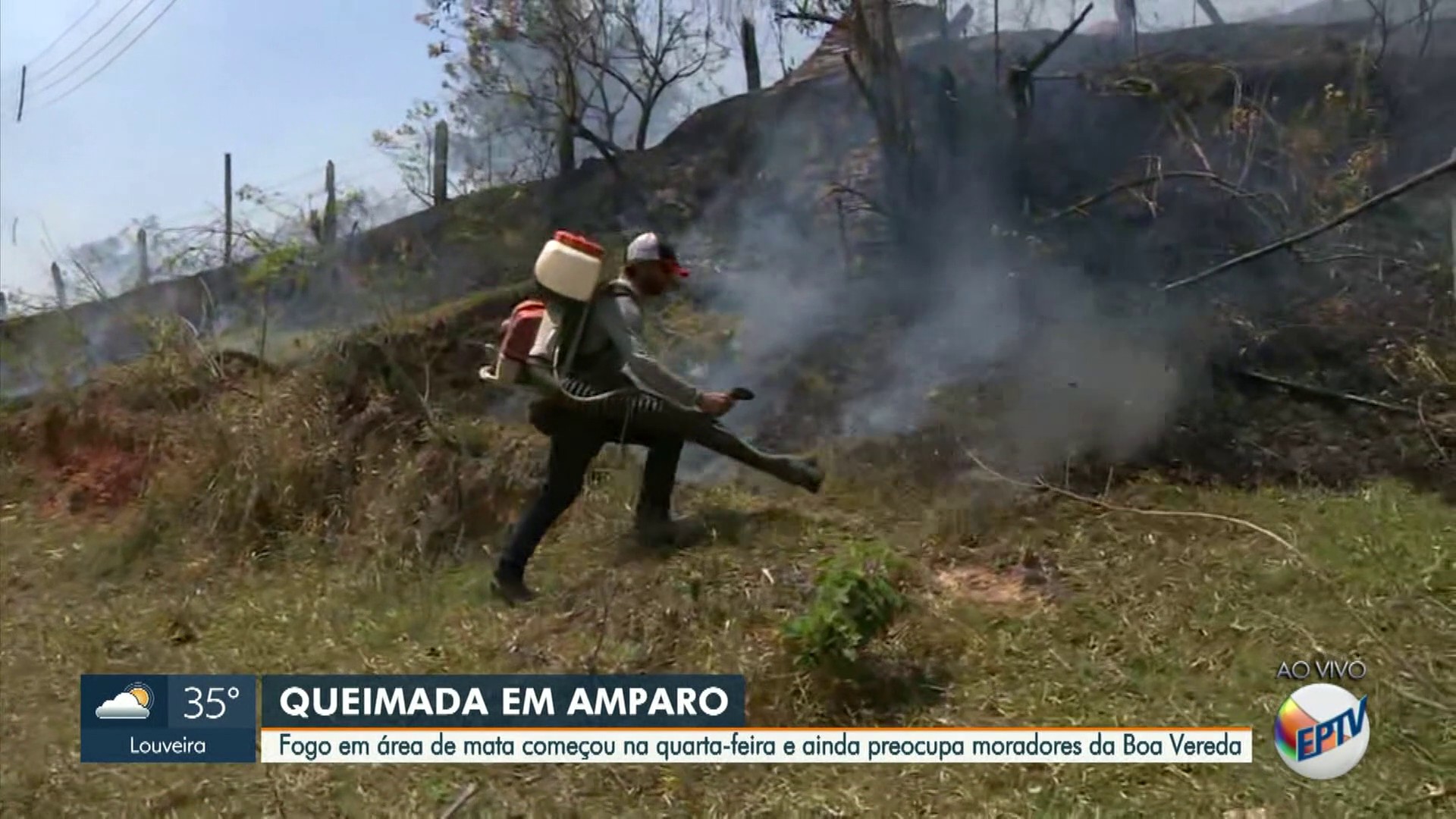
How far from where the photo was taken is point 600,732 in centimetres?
424

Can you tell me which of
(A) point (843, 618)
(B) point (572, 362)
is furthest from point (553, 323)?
(A) point (843, 618)

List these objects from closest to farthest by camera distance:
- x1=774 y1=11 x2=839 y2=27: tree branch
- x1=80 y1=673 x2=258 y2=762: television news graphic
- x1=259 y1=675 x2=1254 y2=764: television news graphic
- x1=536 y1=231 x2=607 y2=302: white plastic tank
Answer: x1=259 y1=675 x2=1254 y2=764: television news graphic < x1=80 y1=673 x2=258 y2=762: television news graphic < x1=536 y1=231 x2=607 y2=302: white plastic tank < x1=774 y1=11 x2=839 y2=27: tree branch

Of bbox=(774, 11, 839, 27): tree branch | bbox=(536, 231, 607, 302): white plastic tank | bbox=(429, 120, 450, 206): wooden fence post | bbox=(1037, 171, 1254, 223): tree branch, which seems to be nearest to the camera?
bbox=(536, 231, 607, 302): white plastic tank

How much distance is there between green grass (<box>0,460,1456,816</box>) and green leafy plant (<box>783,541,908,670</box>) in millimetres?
114

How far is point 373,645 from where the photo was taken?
17.4 feet

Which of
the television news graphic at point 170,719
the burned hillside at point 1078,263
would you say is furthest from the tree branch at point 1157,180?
the television news graphic at point 170,719

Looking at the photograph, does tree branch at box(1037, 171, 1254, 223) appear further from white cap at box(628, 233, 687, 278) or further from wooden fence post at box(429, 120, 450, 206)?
wooden fence post at box(429, 120, 450, 206)

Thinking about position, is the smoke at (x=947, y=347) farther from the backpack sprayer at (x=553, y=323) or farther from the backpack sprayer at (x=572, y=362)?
the backpack sprayer at (x=553, y=323)

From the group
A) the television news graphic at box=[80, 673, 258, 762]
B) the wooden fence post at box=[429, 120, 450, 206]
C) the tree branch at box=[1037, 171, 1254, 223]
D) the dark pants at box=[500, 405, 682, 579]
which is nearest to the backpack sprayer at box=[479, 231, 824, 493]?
the dark pants at box=[500, 405, 682, 579]

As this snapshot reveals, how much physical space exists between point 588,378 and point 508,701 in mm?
1531

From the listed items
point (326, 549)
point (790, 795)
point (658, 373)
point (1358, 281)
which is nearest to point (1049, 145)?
point (1358, 281)
